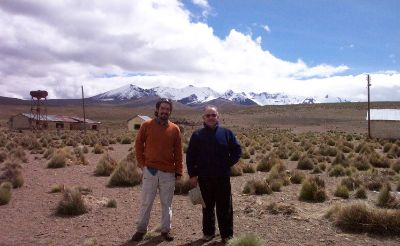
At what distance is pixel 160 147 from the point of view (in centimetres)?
791

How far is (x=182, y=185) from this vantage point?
13.5m

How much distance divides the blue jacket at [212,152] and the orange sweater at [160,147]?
36cm

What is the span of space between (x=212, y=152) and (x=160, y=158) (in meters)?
0.89

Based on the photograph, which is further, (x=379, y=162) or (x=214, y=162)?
(x=379, y=162)

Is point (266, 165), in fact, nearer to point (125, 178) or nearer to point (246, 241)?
point (125, 178)

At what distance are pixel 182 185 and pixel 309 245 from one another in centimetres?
598

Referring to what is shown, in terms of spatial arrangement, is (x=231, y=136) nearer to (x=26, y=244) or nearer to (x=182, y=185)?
(x=26, y=244)

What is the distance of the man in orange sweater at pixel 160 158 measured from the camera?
7918 millimetres

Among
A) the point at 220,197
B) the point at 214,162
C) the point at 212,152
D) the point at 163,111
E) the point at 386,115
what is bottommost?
the point at 220,197

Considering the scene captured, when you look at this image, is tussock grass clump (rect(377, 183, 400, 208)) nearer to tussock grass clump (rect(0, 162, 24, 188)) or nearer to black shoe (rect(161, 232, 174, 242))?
black shoe (rect(161, 232, 174, 242))

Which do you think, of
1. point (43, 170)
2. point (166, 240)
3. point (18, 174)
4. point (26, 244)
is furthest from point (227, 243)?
point (43, 170)

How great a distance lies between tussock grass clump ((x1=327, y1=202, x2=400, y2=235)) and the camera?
28.5 ft

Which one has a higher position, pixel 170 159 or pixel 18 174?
pixel 170 159

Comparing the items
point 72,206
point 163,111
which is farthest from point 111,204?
point 163,111
